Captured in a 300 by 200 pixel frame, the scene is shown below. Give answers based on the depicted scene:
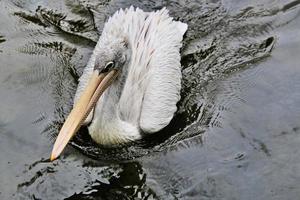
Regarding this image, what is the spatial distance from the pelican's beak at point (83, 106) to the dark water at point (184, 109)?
1.39 feet

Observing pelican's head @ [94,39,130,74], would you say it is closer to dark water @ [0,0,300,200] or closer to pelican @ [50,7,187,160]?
pelican @ [50,7,187,160]

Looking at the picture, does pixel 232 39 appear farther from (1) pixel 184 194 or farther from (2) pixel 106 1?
(1) pixel 184 194

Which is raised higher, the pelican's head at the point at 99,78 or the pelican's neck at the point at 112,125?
the pelican's head at the point at 99,78

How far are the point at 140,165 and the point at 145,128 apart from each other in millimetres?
327

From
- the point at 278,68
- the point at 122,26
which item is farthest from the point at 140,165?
the point at 278,68

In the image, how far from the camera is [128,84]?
19.7 feet

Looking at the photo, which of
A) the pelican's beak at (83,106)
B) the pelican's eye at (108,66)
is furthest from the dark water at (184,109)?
the pelican's eye at (108,66)

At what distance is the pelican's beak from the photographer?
5293 mm

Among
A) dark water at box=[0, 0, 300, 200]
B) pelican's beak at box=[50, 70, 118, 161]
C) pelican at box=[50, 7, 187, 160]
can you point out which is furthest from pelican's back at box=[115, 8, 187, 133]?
pelican's beak at box=[50, 70, 118, 161]

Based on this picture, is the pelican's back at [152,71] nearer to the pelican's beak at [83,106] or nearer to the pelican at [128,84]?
the pelican at [128,84]

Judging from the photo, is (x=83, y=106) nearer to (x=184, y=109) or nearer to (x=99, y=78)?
(x=99, y=78)

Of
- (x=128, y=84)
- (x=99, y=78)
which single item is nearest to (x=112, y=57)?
(x=99, y=78)

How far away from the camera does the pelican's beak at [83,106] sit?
5.29 metres

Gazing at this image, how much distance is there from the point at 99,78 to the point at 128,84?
47 cm
